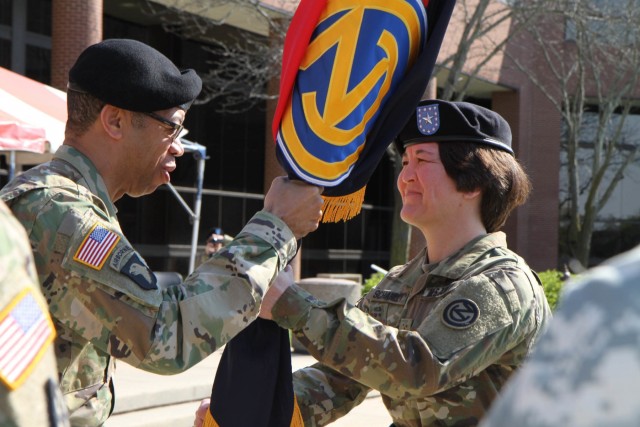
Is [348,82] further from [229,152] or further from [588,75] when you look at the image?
[588,75]

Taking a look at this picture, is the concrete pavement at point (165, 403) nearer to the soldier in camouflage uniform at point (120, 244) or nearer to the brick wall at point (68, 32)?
the soldier in camouflage uniform at point (120, 244)

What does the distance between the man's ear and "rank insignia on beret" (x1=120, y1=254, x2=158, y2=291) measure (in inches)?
18.9

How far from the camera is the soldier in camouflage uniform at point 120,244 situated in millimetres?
2295

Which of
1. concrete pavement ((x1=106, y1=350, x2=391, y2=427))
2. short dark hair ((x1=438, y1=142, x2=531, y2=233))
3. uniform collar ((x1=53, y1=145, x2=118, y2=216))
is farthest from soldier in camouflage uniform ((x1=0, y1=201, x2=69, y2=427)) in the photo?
concrete pavement ((x1=106, y1=350, x2=391, y2=427))

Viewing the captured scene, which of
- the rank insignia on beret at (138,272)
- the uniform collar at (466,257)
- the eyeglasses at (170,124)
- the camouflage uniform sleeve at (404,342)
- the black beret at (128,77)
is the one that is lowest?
the camouflage uniform sleeve at (404,342)

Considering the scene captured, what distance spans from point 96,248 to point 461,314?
100cm

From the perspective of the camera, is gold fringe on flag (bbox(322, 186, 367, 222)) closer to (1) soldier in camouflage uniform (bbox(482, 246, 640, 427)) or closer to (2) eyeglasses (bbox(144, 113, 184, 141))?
(2) eyeglasses (bbox(144, 113, 184, 141))

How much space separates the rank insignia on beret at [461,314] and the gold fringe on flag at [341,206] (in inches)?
17.0

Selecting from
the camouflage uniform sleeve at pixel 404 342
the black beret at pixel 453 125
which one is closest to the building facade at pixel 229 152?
the black beret at pixel 453 125

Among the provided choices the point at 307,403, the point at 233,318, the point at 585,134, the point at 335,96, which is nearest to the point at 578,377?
the point at 233,318

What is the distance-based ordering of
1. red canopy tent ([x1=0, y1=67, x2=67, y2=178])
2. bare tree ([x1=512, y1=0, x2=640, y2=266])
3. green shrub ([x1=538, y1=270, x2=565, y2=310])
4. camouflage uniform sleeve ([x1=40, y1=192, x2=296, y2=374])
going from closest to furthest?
camouflage uniform sleeve ([x1=40, y1=192, x2=296, y2=374]) → red canopy tent ([x1=0, y1=67, x2=67, y2=178]) → green shrub ([x1=538, y1=270, x2=565, y2=310]) → bare tree ([x1=512, y1=0, x2=640, y2=266])

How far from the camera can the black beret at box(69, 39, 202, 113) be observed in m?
2.61

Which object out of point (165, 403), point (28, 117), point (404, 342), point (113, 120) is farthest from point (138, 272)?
point (165, 403)

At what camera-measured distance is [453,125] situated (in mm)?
3080
